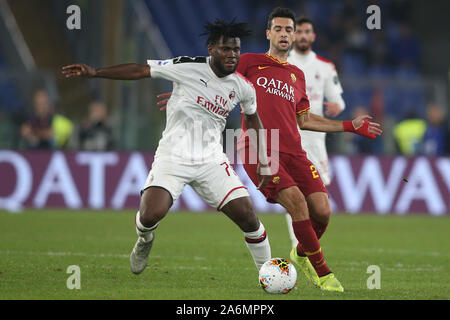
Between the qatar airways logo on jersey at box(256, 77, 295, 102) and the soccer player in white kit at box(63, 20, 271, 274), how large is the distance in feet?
1.28

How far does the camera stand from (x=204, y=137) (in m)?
7.23

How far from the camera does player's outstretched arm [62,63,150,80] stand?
655cm

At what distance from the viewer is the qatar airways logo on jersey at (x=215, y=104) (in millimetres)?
7168

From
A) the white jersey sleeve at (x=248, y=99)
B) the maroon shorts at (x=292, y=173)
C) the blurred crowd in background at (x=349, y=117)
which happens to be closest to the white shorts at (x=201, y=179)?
the maroon shorts at (x=292, y=173)

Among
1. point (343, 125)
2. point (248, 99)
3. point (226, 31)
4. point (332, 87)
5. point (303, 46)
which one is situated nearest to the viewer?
point (226, 31)

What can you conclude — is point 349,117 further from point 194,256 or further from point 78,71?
point 78,71

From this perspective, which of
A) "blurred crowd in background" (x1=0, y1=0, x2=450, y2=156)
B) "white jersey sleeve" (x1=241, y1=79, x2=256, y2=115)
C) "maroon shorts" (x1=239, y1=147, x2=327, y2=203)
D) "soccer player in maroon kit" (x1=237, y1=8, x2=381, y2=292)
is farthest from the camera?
"blurred crowd in background" (x1=0, y1=0, x2=450, y2=156)

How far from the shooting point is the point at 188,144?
719cm

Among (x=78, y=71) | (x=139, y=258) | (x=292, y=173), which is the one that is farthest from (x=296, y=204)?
(x=78, y=71)

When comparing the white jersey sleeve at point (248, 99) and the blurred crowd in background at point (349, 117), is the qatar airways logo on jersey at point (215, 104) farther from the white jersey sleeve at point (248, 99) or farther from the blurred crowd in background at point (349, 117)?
the blurred crowd in background at point (349, 117)

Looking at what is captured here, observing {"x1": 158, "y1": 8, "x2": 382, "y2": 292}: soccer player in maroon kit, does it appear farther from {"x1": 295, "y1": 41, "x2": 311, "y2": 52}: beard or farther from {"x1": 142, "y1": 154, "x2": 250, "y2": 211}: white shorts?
{"x1": 295, "y1": 41, "x2": 311, "y2": 52}: beard

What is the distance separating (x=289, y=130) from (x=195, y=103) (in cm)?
99

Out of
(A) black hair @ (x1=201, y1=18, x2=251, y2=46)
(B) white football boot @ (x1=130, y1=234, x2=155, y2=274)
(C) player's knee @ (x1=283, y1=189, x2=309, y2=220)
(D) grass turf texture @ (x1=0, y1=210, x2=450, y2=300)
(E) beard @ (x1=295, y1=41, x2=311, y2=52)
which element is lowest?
(D) grass turf texture @ (x1=0, y1=210, x2=450, y2=300)

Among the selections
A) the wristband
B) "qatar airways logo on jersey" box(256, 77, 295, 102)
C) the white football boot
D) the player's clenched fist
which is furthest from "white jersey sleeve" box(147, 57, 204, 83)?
the wristband
